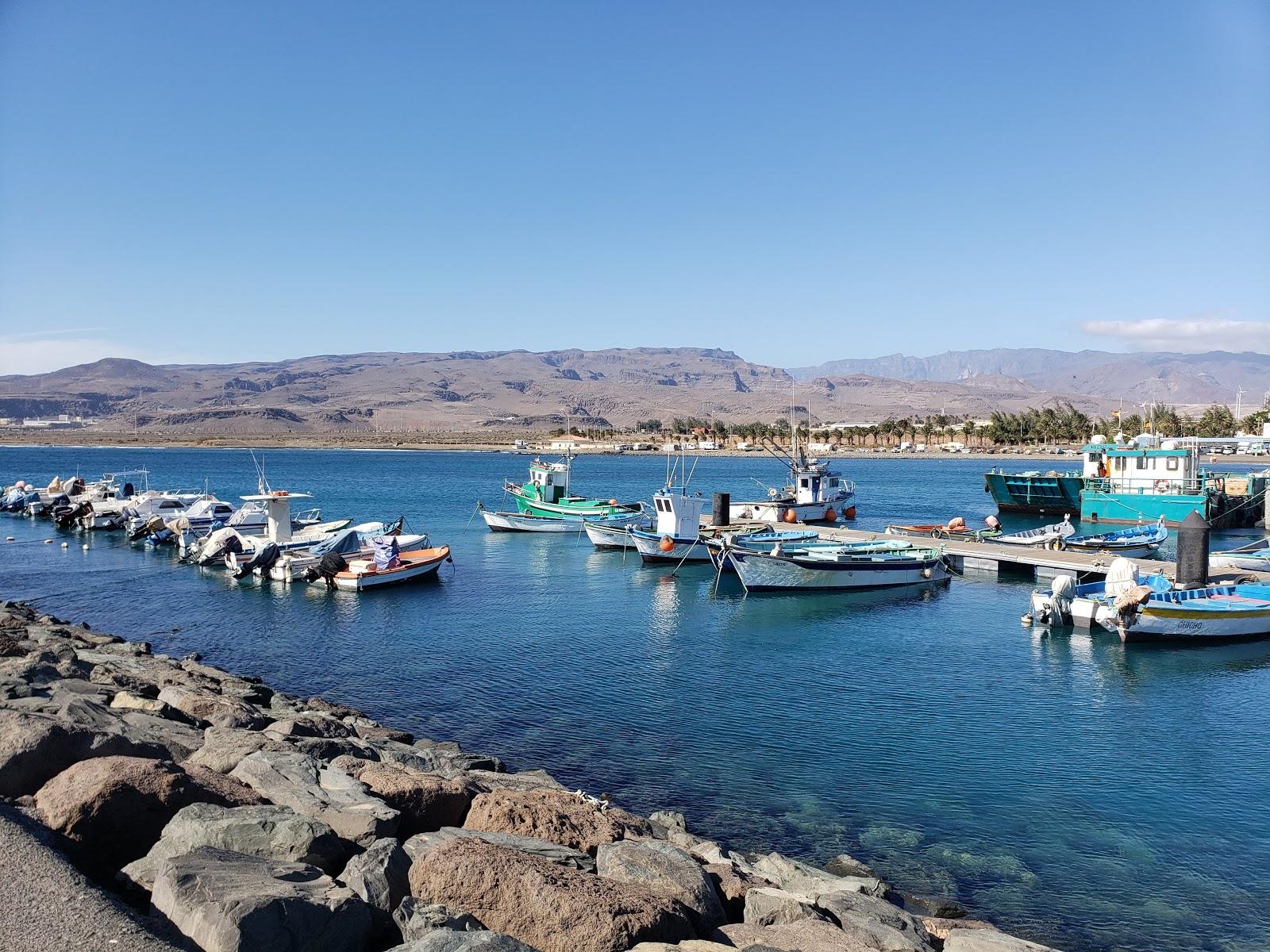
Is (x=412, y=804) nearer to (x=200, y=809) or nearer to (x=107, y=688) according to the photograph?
(x=200, y=809)

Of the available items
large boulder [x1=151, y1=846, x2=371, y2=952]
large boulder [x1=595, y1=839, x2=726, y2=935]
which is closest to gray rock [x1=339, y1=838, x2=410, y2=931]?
large boulder [x1=151, y1=846, x2=371, y2=952]

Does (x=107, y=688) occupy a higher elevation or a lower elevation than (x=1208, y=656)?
higher

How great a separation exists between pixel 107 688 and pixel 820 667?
14.7m

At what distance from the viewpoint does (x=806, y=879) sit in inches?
417

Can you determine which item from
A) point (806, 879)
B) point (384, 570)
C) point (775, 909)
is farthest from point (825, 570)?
point (775, 909)

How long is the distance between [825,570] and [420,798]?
23.8 metres

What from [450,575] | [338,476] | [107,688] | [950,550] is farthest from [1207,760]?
[338,476]

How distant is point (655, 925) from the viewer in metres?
7.41

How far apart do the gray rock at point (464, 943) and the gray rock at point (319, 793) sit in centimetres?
249

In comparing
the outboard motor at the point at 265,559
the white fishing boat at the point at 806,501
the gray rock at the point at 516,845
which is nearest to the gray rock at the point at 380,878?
the gray rock at the point at 516,845

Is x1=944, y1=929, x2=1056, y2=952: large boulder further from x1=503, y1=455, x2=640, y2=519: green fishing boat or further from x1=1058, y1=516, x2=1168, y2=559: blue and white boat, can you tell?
x1=503, y1=455, x2=640, y2=519: green fishing boat

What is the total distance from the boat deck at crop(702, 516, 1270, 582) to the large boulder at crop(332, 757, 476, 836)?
24.8m

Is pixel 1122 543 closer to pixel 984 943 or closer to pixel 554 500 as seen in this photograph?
pixel 554 500

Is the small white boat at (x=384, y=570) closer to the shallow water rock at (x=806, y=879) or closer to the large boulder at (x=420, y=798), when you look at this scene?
the large boulder at (x=420, y=798)
